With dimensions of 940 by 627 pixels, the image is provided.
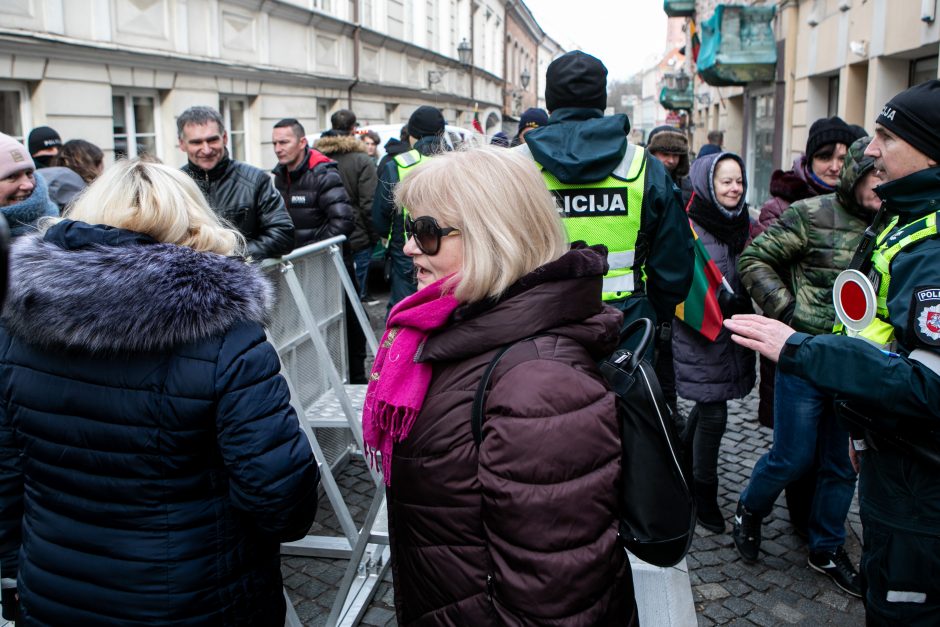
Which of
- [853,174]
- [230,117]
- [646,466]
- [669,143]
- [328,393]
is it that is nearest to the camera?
[646,466]

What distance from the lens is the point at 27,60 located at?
8367mm

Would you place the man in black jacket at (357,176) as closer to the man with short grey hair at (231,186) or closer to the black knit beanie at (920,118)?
the man with short grey hair at (231,186)

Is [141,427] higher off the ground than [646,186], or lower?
lower

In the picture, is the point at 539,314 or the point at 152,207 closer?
the point at 539,314

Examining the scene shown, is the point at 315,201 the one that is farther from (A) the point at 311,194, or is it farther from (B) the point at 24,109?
(B) the point at 24,109

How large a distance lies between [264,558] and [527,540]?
939 mm

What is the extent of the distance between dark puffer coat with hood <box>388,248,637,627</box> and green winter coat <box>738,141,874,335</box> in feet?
6.81

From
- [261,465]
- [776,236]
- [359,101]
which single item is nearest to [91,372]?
[261,465]

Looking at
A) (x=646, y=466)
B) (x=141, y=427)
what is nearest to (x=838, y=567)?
(x=646, y=466)

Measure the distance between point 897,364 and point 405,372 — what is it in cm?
126

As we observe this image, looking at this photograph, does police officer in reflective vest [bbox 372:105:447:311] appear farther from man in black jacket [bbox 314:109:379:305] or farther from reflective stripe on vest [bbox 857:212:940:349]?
reflective stripe on vest [bbox 857:212:940:349]

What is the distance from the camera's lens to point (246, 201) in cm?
475

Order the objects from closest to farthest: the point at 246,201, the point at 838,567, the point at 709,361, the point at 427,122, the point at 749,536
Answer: the point at 838,567 < the point at 749,536 < the point at 709,361 < the point at 246,201 < the point at 427,122

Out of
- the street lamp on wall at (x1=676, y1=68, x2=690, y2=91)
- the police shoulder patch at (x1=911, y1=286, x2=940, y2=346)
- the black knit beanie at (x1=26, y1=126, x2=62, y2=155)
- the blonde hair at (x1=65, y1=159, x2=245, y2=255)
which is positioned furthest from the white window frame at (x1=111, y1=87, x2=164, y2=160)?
the street lamp on wall at (x1=676, y1=68, x2=690, y2=91)
